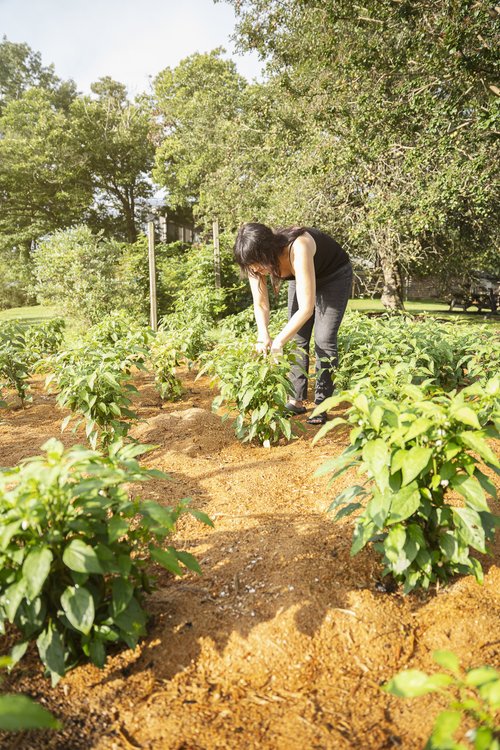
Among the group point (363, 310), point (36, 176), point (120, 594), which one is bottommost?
point (120, 594)

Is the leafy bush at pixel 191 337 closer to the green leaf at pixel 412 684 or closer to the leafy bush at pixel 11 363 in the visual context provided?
the leafy bush at pixel 11 363

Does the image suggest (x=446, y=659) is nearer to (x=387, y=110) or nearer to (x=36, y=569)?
(x=36, y=569)

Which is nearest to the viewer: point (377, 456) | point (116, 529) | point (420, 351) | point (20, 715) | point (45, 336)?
point (20, 715)

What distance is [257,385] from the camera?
2.93 meters

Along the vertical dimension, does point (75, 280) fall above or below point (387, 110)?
below

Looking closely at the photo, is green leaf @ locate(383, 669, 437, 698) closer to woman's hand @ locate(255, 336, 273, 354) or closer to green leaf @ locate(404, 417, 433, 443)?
green leaf @ locate(404, 417, 433, 443)

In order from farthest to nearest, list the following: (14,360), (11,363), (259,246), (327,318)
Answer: (11,363), (14,360), (327,318), (259,246)

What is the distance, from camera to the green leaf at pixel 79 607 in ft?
3.99

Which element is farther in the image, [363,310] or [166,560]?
[363,310]

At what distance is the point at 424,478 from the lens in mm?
1502

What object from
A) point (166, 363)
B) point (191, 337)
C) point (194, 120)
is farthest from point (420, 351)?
point (194, 120)

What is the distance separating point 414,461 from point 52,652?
1196mm

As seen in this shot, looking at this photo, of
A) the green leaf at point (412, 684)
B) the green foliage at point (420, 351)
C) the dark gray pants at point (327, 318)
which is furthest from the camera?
the green foliage at point (420, 351)

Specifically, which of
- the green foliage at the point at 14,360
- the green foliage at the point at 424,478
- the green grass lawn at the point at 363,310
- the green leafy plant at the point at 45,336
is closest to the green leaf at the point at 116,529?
the green foliage at the point at 424,478
